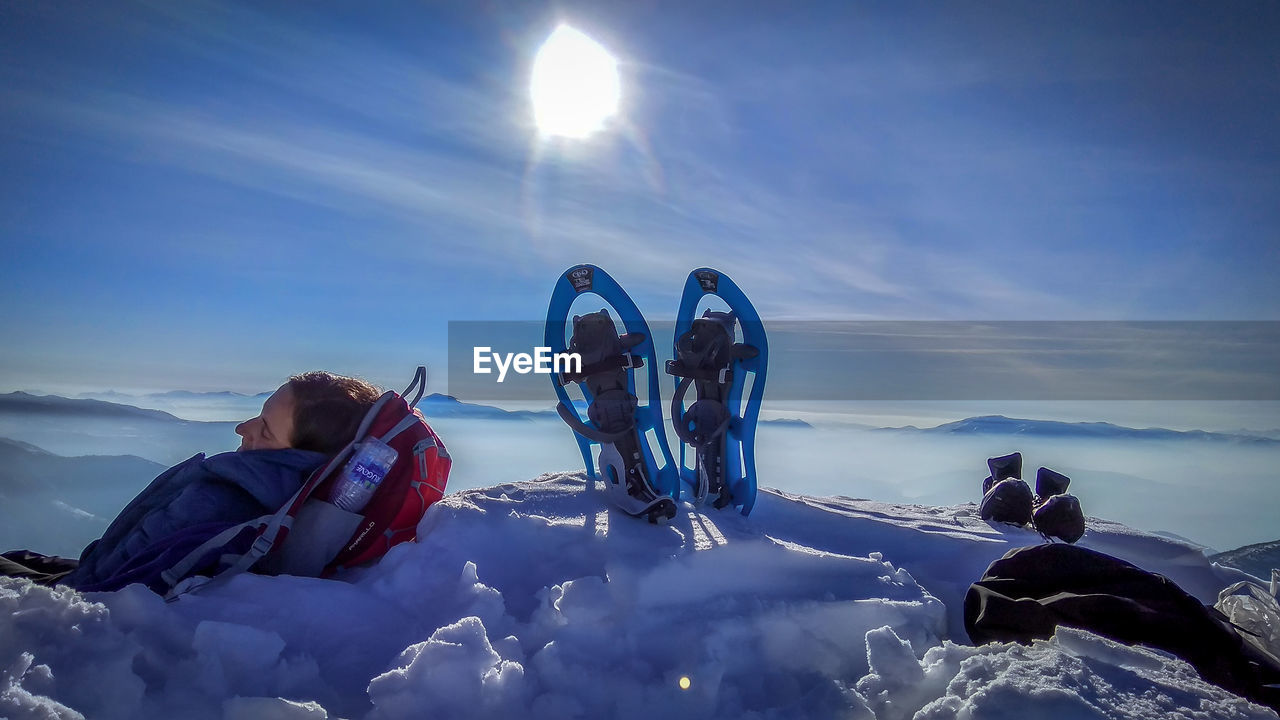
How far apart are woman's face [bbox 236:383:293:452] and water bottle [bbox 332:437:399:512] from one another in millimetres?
380

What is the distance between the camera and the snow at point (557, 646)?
181cm

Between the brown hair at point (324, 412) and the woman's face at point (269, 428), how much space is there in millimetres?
30


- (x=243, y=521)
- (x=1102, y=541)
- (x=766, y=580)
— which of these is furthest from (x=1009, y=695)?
(x=1102, y=541)

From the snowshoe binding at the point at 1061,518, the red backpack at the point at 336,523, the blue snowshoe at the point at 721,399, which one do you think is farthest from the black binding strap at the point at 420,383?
the snowshoe binding at the point at 1061,518

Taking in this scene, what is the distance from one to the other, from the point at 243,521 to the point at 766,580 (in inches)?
90.6

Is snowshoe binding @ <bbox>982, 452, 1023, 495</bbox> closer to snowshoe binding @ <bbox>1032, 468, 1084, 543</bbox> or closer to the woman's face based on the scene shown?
snowshoe binding @ <bbox>1032, 468, 1084, 543</bbox>

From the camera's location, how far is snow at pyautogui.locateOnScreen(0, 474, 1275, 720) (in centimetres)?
181

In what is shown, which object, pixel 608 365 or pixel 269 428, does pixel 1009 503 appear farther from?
pixel 269 428

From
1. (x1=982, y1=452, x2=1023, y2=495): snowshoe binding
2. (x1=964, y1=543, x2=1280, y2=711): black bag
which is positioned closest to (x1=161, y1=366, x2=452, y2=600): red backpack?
(x1=964, y1=543, x2=1280, y2=711): black bag

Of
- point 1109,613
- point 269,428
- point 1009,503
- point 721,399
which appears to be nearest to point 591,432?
point 721,399

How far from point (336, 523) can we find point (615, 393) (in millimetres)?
2092

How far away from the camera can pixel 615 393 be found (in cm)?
455

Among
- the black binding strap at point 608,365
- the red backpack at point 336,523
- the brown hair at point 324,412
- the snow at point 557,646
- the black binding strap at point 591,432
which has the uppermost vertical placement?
the black binding strap at point 608,365

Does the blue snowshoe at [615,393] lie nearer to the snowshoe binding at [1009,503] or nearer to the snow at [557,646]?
the snow at [557,646]
